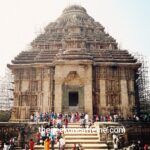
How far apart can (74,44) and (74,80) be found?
189 inches

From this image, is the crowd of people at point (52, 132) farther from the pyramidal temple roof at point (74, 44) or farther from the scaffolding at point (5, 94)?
the scaffolding at point (5, 94)

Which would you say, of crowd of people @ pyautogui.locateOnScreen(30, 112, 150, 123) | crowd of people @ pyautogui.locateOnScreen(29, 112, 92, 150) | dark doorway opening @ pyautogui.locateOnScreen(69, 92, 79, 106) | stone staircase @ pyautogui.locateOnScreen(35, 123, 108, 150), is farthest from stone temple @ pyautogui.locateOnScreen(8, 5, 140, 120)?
stone staircase @ pyautogui.locateOnScreen(35, 123, 108, 150)

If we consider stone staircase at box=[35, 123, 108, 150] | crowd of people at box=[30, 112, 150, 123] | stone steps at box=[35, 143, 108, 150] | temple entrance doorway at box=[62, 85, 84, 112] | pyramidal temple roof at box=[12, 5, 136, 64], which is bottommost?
stone steps at box=[35, 143, 108, 150]

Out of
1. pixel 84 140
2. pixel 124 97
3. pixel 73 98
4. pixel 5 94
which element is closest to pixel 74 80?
pixel 73 98

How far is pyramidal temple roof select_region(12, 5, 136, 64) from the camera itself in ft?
92.5

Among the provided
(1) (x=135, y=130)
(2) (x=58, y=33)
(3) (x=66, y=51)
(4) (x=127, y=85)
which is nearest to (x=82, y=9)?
(2) (x=58, y=33)

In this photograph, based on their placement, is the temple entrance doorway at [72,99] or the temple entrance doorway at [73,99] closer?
the temple entrance doorway at [72,99]

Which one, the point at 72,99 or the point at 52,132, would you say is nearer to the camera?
the point at 52,132

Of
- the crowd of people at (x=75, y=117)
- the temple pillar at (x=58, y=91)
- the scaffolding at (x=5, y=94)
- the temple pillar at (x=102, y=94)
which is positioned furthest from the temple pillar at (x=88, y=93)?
the scaffolding at (x=5, y=94)

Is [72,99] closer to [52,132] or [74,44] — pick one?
[74,44]

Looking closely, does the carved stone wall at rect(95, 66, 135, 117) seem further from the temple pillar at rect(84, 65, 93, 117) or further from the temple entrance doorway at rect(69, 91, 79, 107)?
the temple entrance doorway at rect(69, 91, 79, 107)

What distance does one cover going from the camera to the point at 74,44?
29891 millimetres

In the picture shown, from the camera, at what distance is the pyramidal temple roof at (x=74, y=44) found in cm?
2819

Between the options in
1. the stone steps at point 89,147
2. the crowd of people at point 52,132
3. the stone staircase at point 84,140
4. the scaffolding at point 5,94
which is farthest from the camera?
the scaffolding at point 5,94
